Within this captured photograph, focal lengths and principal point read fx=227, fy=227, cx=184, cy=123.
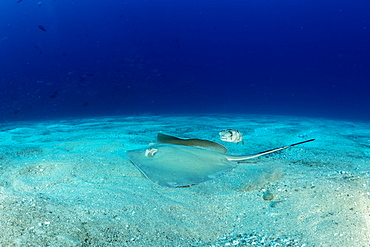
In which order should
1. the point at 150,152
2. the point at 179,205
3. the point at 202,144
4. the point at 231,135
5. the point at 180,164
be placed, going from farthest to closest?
1. the point at 231,135
2. the point at 202,144
3. the point at 150,152
4. the point at 180,164
5. the point at 179,205

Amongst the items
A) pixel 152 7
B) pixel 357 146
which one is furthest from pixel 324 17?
pixel 357 146

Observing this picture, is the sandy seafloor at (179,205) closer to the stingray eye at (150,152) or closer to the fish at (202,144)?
the stingray eye at (150,152)

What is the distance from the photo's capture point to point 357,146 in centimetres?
409

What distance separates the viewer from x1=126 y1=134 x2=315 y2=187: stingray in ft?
6.66

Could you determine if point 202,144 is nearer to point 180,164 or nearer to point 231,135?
point 231,135

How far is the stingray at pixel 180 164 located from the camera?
203cm

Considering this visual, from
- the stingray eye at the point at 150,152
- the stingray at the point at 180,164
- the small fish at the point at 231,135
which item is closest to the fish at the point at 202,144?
the small fish at the point at 231,135

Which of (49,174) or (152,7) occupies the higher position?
(152,7)

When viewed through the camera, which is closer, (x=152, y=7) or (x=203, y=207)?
(x=203, y=207)

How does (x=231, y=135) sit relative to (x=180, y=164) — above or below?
above

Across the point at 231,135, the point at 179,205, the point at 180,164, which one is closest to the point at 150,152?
the point at 180,164

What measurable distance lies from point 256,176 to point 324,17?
12693cm

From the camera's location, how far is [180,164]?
2.30 metres

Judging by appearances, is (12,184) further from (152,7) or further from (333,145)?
(152,7)
